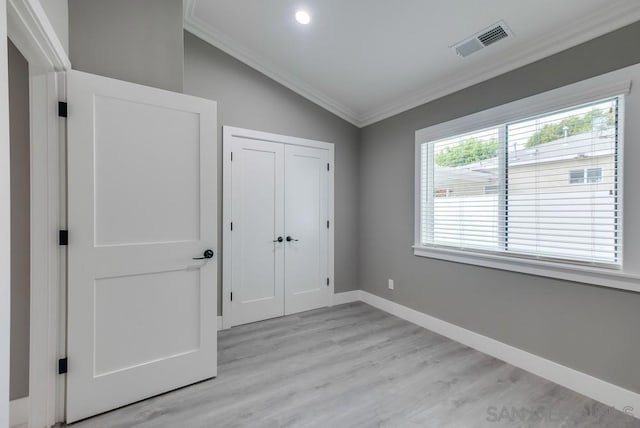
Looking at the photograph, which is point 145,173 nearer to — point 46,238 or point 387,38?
point 46,238

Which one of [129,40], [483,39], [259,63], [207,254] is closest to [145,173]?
[207,254]

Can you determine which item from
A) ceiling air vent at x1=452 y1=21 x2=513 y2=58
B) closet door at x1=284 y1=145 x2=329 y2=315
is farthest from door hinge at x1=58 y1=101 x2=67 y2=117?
ceiling air vent at x1=452 y1=21 x2=513 y2=58

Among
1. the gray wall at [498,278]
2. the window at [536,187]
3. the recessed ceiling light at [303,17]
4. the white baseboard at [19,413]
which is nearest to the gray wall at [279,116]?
the gray wall at [498,278]

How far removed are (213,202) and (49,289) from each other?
103 centimetres

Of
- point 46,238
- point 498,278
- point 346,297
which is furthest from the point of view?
point 346,297

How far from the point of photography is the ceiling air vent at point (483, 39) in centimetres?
220

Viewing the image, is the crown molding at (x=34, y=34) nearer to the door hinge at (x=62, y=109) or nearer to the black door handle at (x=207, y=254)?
the door hinge at (x=62, y=109)

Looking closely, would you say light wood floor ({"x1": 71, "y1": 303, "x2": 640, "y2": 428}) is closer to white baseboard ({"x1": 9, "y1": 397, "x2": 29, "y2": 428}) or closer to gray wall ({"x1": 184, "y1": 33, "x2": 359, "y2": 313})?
white baseboard ({"x1": 9, "y1": 397, "x2": 29, "y2": 428})

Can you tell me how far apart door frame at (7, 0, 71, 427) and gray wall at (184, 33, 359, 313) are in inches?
56.3

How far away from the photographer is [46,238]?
1.64 m

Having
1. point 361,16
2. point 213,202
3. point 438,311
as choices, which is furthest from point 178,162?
point 438,311

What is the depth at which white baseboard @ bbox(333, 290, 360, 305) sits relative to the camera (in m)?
3.95

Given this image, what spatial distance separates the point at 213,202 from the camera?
213 centimetres

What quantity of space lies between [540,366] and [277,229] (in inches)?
107
